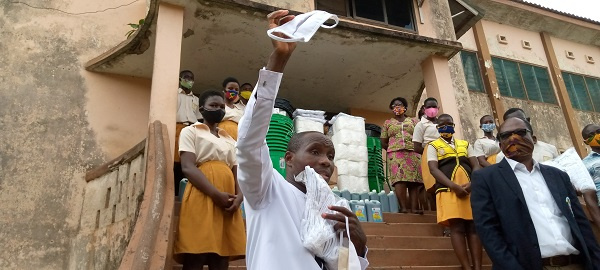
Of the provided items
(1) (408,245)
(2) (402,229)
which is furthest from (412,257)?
(2) (402,229)

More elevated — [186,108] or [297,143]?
[186,108]

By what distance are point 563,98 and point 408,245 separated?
1060 centimetres

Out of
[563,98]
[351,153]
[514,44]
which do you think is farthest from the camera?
[514,44]

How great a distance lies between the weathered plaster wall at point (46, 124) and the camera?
594 cm

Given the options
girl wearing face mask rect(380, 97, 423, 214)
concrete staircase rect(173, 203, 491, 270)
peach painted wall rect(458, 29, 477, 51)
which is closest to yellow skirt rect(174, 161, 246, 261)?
concrete staircase rect(173, 203, 491, 270)

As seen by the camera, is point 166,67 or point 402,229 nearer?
point 402,229

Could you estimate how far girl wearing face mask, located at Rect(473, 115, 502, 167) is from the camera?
5273 millimetres

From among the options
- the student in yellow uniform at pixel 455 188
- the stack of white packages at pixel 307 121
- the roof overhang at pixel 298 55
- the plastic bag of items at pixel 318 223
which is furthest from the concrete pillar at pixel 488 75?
the plastic bag of items at pixel 318 223

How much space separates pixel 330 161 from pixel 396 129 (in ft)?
13.4

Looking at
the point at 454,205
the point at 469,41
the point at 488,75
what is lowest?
the point at 454,205

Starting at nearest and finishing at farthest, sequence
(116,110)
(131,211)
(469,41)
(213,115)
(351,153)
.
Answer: (213,115)
(131,211)
(351,153)
(116,110)
(469,41)

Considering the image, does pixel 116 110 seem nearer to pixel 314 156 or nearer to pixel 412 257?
pixel 412 257

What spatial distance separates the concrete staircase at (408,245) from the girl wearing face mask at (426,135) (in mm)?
463

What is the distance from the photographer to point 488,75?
488 inches
